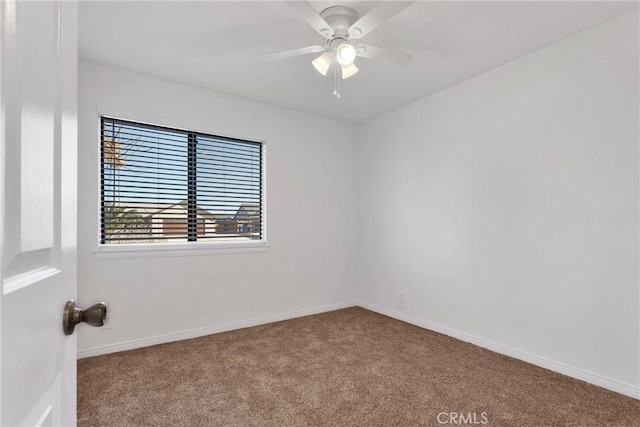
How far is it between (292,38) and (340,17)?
49cm

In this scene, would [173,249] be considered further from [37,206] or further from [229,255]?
[37,206]

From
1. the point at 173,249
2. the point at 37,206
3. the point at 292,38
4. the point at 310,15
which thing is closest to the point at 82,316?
the point at 37,206

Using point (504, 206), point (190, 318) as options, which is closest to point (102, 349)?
point (190, 318)

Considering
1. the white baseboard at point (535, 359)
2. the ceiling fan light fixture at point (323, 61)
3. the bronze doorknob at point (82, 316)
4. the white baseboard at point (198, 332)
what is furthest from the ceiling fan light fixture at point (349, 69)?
the white baseboard at point (198, 332)

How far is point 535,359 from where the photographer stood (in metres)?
2.55

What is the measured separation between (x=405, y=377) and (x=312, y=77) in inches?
102

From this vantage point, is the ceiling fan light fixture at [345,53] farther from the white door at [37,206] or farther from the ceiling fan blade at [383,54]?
the white door at [37,206]

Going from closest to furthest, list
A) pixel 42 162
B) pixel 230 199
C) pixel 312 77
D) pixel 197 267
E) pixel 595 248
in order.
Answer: pixel 42 162 → pixel 595 248 → pixel 312 77 → pixel 197 267 → pixel 230 199

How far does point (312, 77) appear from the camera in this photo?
117 inches

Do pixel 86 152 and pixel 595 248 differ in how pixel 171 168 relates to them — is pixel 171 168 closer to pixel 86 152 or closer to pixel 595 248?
pixel 86 152

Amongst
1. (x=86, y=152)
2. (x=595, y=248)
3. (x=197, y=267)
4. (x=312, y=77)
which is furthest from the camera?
(x=197, y=267)

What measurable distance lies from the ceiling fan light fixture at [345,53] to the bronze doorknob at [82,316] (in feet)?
6.02

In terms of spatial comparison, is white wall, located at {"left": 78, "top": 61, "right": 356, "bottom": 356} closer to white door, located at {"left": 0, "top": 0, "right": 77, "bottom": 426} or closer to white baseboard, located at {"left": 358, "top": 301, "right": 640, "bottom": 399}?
white baseboard, located at {"left": 358, "top": 301, "right": 640, "bottom": 399}

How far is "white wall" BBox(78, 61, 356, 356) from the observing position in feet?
8.94
